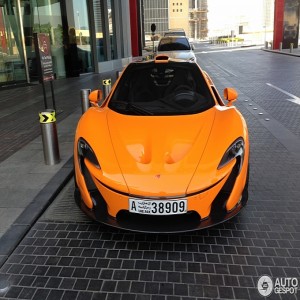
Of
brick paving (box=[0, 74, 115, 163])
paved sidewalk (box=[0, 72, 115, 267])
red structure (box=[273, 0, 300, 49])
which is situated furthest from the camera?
red structure (box=[273, 0, 300, 49])

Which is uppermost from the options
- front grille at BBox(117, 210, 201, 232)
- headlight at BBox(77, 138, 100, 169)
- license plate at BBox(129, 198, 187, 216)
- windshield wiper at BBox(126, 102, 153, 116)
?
windshield wiper at BBox(126, 102, 153, 116)

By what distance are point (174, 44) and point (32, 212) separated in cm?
1369

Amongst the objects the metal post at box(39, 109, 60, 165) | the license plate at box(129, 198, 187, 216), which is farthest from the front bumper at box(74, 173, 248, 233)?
the metal post at box(39, 109, 60, 165)

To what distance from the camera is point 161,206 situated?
300cm

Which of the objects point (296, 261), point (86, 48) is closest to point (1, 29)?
point (86, 48)

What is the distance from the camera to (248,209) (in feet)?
13.0

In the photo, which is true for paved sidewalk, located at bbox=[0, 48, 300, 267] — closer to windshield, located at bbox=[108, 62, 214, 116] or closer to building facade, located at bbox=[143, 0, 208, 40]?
windshield, located at bbox=[108, 62, 214, 116]

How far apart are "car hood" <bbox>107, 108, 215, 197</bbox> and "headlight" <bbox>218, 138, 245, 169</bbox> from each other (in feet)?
0.69

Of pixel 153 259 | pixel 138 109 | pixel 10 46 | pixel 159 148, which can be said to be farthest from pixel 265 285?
pixel 10 46

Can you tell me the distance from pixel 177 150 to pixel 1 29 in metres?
12.9

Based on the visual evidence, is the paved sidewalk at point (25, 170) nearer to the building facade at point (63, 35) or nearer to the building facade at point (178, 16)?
the building facade at point (63, 35)

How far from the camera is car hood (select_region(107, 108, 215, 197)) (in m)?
3.04

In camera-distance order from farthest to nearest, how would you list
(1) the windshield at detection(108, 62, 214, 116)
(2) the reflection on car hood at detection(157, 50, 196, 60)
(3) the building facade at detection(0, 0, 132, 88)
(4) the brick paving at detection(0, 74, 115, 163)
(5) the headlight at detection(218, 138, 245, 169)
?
(2) the reflection on car hood at detection(157, 50, 196, 60), (3) the building facade at detection(0, 0, 132, 88), (4) the brick paving at detection(0, 74, 115, 163), (1) the windshield at detection(108, 62, 214, 116), (5) the headlight at detection(218, 138, 245, 169)

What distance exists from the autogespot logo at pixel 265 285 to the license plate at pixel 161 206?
784 mm
